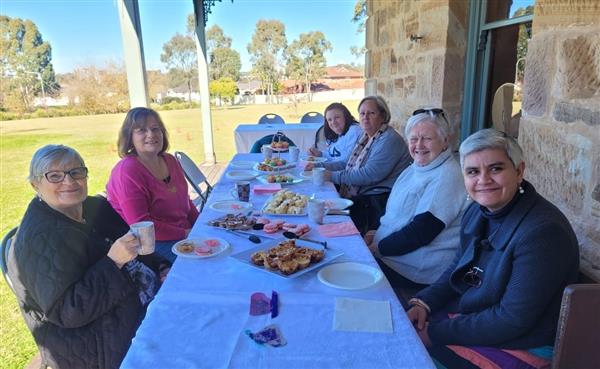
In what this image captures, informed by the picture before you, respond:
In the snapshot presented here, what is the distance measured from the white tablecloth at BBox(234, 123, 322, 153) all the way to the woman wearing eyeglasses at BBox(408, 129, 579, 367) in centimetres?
429

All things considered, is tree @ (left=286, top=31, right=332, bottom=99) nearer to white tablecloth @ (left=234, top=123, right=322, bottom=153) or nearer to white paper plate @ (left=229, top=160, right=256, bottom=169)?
white tablecloth @ (left=234, top=123, right=322, bottom=153)

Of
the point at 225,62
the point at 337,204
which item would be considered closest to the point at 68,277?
the point at 337,204

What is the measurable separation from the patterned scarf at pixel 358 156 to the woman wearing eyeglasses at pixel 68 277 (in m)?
1.78

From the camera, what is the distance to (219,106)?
1966cm

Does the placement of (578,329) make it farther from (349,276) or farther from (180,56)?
(180,56)

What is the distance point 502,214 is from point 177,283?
104cm

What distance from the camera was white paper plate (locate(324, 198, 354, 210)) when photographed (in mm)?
1964

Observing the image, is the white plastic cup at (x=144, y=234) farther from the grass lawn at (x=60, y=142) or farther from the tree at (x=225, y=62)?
the tree at (x=225, y=62)

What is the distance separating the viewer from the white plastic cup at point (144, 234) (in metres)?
1.29

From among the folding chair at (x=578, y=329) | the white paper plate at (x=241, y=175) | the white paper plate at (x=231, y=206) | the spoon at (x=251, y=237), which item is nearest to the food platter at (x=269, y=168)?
the white paper plate at (x=241, y=175)

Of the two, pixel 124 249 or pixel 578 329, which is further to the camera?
pixel 124 249

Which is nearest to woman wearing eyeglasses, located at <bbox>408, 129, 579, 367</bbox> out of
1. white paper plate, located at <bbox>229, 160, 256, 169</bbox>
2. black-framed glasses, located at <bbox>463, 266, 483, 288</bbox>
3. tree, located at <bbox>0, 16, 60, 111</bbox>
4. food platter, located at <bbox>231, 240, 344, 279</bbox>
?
black-framed glasses, located at <bbox>463, 266, 483, 288</bbox>

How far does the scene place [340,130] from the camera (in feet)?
12.2

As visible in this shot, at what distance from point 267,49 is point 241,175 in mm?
17538
